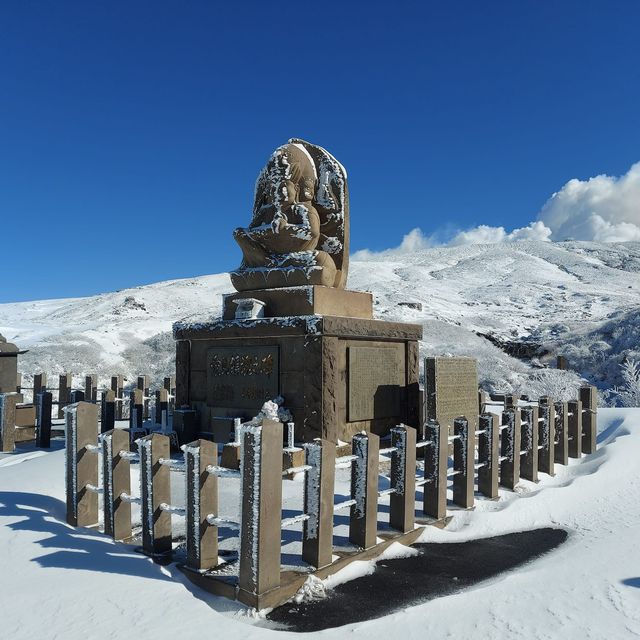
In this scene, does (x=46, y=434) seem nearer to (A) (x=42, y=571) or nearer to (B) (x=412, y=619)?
(A) (x=42, y=571)

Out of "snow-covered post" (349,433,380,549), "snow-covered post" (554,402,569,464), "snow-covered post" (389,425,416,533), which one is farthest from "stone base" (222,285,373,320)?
"snow-covered post" (349,433,380,549)

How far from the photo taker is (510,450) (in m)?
6.63

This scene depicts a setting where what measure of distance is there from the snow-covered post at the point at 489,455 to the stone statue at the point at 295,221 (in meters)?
2.99

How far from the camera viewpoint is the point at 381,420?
7.70 m

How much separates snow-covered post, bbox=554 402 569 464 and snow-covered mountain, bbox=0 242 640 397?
9.34 m

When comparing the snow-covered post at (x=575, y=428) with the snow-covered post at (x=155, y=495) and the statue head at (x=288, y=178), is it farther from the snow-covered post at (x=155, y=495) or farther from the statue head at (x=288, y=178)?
the snow-covered post at (x=155, y=495)

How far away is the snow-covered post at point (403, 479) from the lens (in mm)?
4871

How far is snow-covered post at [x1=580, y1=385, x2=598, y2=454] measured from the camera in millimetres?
8445

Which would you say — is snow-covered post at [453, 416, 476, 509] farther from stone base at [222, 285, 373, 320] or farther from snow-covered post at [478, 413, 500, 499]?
stone base at [222, 285, 373, 320]

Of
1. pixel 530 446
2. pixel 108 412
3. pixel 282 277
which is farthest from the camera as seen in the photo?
pixel 108 412

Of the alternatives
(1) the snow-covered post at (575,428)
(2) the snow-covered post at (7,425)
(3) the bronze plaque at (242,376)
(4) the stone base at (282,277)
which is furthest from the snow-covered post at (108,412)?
(1) the snow-covered post at (575,428)

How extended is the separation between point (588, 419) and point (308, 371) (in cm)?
452

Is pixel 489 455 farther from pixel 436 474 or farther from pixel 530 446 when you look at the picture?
A: pixel 436 474

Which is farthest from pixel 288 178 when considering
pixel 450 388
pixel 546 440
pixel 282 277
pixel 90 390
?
pixel 90 390
